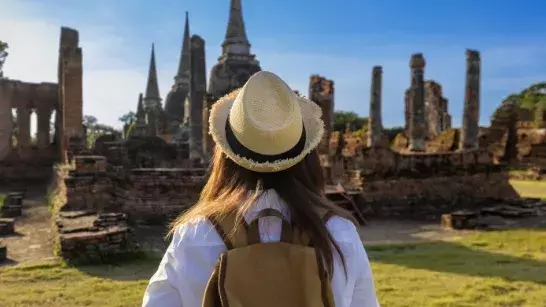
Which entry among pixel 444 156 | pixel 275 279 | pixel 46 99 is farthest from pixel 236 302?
pixel 46 99

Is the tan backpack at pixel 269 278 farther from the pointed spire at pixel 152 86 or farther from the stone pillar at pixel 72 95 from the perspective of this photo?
the pointed spire at pixel 152 86

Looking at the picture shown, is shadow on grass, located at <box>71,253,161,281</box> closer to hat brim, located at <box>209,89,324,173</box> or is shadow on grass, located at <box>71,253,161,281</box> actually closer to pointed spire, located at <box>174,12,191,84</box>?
hat brim, located at <box>209,89,324,173</box>

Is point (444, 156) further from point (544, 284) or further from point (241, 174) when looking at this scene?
point (241, 174)

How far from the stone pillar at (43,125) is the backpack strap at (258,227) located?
21.0m

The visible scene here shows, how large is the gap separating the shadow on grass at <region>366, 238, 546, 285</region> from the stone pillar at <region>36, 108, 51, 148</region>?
16.4 m

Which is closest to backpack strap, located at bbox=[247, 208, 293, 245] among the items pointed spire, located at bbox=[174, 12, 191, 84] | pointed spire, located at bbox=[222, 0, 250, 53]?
pointed spire, located at bbox=[222, 0, 250, 53]

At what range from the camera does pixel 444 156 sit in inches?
557

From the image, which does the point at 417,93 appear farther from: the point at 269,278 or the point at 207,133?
the point at 269,278

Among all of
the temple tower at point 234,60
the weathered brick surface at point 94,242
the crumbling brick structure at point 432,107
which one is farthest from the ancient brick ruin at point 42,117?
the crumbling brick structure at point 432,107

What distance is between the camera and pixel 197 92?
1964cm

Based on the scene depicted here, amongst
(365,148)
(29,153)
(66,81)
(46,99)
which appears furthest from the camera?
(46,99)

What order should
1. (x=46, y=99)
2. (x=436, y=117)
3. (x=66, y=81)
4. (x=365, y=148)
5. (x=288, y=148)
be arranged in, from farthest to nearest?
(x=436, y=117), (x=46, y=99), (x=66, y=81), (x=365, y=148), (x=288, y=148)

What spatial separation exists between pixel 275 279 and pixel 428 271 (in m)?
5.47

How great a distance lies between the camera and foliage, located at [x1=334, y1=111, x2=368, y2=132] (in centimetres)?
4039
